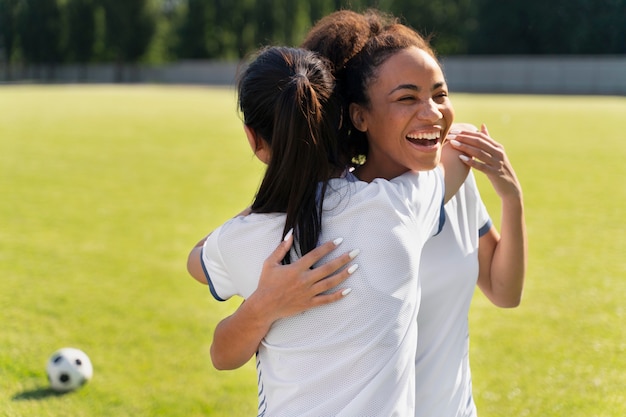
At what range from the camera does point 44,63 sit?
76.6 m

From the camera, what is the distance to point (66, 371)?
15.0 ft

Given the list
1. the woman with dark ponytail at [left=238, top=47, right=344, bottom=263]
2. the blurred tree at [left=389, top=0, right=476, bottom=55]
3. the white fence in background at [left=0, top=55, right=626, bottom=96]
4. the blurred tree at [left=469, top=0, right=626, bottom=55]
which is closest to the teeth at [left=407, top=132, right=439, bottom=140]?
the woman with dark ponytail at [left=238, top=47, right=344, bottom=263]

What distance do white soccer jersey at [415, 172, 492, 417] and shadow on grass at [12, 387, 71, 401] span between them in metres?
3.19

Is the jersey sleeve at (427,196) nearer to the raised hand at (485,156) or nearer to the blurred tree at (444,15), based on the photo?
the raised hand at (485,156)

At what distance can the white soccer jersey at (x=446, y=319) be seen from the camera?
1944 millimetres

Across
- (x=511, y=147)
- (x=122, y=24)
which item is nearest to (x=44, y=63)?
(x=122, y=24)

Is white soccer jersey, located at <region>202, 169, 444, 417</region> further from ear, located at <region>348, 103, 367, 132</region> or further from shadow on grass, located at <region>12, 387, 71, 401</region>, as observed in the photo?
shadow on grass, located at <region>12, 387, 71, 401</region>

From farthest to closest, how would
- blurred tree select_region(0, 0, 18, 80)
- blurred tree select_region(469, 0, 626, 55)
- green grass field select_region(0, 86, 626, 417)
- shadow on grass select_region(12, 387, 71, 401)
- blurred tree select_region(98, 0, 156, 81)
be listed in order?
blurred tree select_region(0, 0, 18, 80) < blurred tree select_region(98, 0, 156, 81) < blurred tree select_region(469, 0, 626, 55) < green grass field select_region(0, 86, 626, 417) < shadow on grass select_region(12, 387, 71, 401)

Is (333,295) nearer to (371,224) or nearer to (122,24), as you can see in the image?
(371,224)

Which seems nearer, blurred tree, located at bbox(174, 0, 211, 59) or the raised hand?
the raised hand

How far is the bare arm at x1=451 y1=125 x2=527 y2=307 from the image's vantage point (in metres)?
1.99

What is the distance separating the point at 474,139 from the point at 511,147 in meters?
15.4

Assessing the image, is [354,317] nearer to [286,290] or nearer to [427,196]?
[286,290]

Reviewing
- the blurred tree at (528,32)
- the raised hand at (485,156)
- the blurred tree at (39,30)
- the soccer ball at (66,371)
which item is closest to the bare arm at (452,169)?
the raised hand at (485,156)
